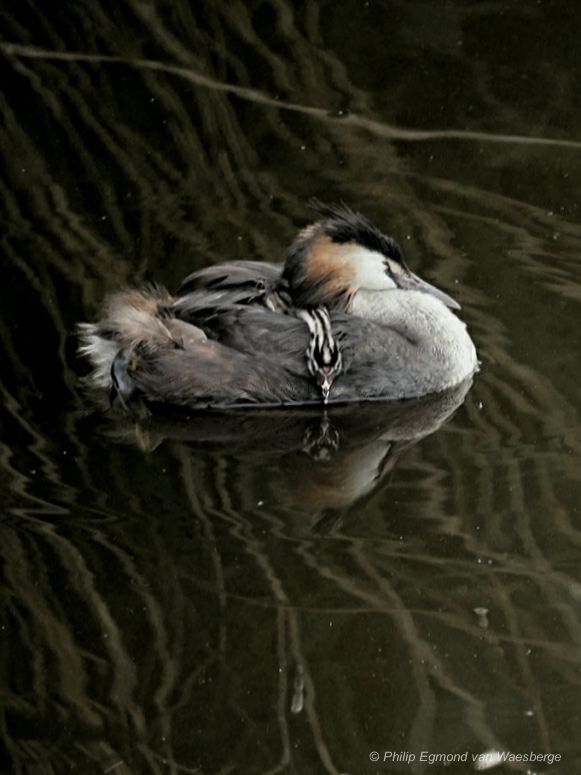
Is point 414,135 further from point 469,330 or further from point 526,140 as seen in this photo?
point 469,330

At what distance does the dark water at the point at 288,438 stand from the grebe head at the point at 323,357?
0.50 ft

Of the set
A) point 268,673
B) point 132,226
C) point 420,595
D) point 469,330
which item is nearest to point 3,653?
point 268,673

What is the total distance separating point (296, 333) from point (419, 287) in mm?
663

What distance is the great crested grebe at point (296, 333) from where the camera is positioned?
684cm

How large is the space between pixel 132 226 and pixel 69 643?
3448 mm

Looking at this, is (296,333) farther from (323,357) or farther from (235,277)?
(235,277)

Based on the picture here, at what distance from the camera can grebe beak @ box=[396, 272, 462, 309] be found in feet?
23.6

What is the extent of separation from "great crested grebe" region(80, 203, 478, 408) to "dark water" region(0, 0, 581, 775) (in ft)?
0.44

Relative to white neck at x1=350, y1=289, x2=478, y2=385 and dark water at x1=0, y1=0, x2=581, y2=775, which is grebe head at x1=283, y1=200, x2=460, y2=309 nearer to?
white neck at x1=350, y1=289, x2=478, y2=385

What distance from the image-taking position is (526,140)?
907 centimetres

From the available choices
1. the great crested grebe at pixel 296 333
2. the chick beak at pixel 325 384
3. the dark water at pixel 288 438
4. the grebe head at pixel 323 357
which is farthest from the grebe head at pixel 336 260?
the dark water at pixel 288 438

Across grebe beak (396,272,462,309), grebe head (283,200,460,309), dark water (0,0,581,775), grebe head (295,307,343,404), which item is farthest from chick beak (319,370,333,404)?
grebe beak (396,272,462,309)

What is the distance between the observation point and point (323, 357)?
6.77 metres

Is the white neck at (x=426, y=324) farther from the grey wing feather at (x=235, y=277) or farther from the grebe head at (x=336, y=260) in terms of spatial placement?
the grey wing feather at (x=235, y=277)
